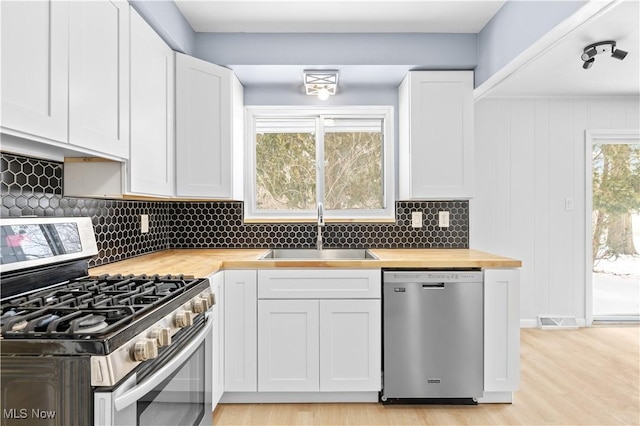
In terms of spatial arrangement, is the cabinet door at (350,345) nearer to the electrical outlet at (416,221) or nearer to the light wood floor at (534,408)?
the light wood floor at (534,408)

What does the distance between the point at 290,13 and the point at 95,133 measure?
1497 mm

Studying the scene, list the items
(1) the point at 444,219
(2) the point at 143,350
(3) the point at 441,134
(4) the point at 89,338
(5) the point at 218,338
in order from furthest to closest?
1. (1) the point at 444,219
2. (3) the point at 441,134
3. (5) the point at 218,338
4. (2) the point at 143,350
5. (4) the point at 89,338

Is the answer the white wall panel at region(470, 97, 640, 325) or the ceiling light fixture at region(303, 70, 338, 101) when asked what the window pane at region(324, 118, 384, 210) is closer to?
the ceiling light fixture at region(303, 70, 338, 101)

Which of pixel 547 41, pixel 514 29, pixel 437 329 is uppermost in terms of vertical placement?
pixel 514 29

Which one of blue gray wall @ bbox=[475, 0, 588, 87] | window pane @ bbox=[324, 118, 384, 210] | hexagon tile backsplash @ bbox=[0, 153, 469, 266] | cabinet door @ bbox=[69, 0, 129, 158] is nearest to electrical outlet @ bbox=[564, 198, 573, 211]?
hexagon tile backsplash @ bbox=[0, 153, 469, 266]

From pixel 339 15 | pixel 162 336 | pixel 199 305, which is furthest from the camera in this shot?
pixel 339 15

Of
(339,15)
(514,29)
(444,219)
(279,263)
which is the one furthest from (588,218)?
(279,263)

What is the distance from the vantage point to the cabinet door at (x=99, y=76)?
1468mm

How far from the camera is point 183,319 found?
4.72ft

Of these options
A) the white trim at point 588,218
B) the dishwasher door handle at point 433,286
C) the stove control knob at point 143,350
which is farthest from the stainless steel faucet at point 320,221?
the white trim at point 588,218

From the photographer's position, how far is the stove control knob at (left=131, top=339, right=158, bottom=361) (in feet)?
3.72

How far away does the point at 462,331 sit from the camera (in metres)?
2.36

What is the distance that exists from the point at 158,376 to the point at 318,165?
225 centimetres

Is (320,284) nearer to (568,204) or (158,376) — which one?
(158,376)
